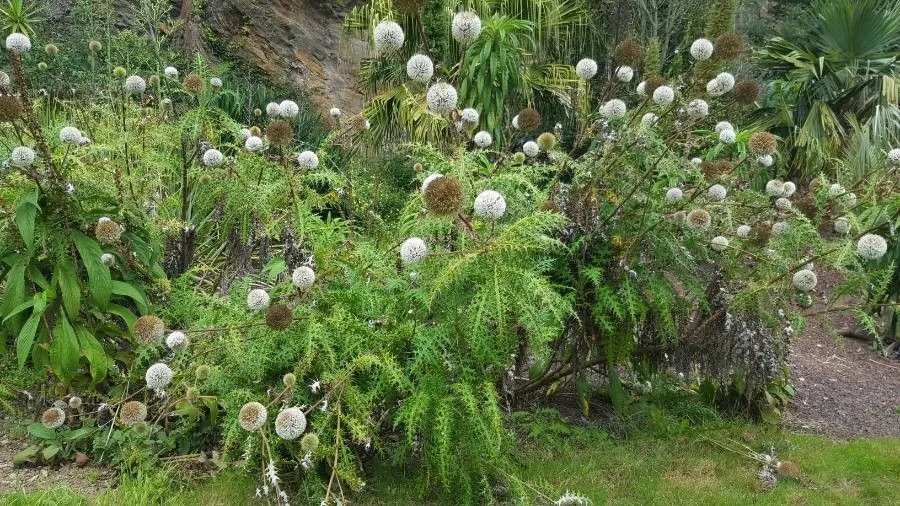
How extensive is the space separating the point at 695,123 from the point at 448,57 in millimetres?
5846

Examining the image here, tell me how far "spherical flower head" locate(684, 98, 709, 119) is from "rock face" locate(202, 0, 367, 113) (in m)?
9.59

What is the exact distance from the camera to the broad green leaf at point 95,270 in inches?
118

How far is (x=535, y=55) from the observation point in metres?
9.32

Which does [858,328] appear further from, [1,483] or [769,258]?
[1,483]

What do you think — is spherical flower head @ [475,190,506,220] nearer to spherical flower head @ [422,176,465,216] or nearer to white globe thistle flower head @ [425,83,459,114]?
spherical flower head @ [422,176,465,216]

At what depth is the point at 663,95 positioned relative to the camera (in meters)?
3.31

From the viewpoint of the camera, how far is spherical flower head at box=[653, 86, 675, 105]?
3291 mm

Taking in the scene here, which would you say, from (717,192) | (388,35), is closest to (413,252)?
(388,35)

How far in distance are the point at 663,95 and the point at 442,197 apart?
1651 millimetres

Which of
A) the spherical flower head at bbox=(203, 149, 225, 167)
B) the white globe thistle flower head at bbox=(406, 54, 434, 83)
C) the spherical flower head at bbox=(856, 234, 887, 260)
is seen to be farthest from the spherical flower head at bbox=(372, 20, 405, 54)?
the spherical flower head at bbox=(856, 234, 887, 260)

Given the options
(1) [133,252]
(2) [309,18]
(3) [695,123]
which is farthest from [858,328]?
(2) [309,18]

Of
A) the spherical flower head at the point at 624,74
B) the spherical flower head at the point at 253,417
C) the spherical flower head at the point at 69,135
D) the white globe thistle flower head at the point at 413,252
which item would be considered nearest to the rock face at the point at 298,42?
the spherical flower head at the point at 69,135

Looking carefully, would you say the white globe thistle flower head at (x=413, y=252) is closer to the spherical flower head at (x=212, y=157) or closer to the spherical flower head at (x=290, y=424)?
the spherical flower head at (x=290, y=424)

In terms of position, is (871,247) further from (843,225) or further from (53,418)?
(53,418)
